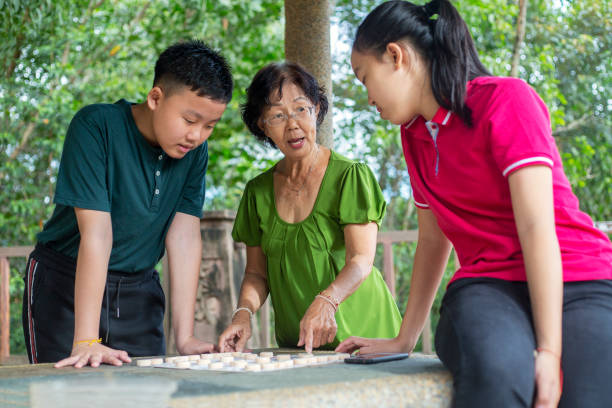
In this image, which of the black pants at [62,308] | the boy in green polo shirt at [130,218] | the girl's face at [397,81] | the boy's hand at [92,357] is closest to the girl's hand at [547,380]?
the girl's face at [397,81]

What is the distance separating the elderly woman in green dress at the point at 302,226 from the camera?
7.00 feet

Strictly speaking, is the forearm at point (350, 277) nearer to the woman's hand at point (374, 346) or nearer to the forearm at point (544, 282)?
the woman's hand at point (374, 346)

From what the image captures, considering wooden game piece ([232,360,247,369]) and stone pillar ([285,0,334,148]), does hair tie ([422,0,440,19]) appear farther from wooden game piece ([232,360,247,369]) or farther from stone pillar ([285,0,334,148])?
stone pillar ([285,0,334,148])

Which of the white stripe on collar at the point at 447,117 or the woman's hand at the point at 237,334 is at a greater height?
the white stripe on collar at the point at 447,117

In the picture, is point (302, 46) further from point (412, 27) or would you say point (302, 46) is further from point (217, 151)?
point (217, 151)

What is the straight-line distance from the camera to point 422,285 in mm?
1733

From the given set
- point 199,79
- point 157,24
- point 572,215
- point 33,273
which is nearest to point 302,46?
point 199,79

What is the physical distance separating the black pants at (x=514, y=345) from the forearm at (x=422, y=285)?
1.09 ft

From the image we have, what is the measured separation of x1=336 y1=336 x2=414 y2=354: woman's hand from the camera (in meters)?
1.70

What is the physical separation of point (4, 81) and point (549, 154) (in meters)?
6.39

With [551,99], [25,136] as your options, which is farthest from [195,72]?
[25,136]

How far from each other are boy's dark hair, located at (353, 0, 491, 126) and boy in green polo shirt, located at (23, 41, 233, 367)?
0.65 metres

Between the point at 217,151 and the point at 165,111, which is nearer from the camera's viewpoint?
the point at 165,111

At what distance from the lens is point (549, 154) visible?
1.32m
